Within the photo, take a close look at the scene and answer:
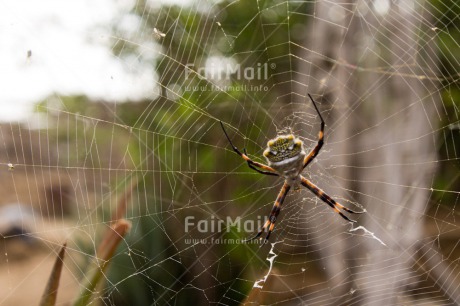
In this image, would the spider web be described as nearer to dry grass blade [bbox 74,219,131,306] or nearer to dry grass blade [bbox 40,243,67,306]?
Answer: dry grass blade [bbox 74,219,131,306]

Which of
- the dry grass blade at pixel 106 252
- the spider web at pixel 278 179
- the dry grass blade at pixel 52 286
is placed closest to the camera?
the dry grass blade at pixel 52 286

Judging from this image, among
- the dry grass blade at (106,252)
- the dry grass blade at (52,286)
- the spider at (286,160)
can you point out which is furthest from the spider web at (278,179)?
the dry grass blade at (52,286)

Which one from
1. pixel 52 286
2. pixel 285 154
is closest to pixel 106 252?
pixel 52 286

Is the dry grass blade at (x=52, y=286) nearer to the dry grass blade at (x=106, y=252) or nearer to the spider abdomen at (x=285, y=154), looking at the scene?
the dry grass blade at (x=106, y=252)

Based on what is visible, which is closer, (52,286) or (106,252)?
(52,286)

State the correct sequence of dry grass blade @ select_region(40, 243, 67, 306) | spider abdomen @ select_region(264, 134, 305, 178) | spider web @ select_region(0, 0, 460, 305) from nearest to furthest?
dry grass blade @ select_region(40, 243, 67, 306)
spider abdomen @ select_region(264, 134, 305, 178)
spider web @ select_region(0, 0, 460, 305)

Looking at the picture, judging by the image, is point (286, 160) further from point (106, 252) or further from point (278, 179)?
point (106, 252)

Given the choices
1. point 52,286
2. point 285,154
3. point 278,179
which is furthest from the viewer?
point 278,179

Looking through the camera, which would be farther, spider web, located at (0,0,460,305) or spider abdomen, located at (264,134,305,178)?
spider web, located at (0,0,460,305)

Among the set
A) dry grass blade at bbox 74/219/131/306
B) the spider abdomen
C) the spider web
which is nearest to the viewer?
dry grass blade at bbox 74/219/131/306

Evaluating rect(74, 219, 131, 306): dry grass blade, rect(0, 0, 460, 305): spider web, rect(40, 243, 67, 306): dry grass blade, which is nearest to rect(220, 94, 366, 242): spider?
rect(0, 0, 460, 305): spider web

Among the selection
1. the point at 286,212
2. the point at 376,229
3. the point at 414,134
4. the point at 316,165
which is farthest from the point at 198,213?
the point at 414,134

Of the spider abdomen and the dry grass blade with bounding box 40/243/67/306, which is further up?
the spider abdomen
